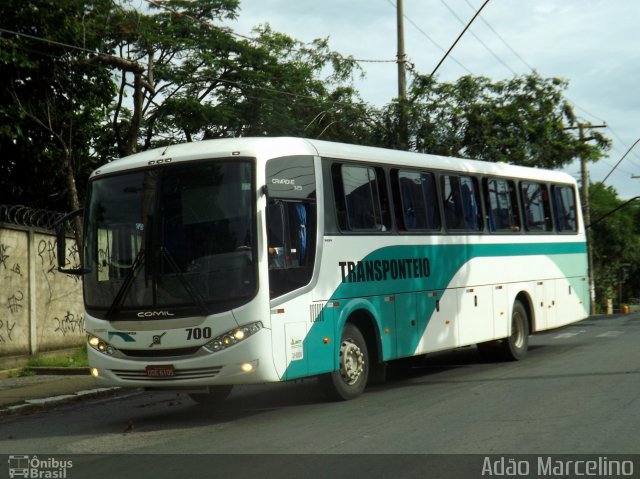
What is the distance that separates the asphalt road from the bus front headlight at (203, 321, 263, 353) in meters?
0.86

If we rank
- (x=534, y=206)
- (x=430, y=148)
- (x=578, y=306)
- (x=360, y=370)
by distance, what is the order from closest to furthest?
(x=360, y=370) < (x=534, y=206) < (x=578, y=306) < (x=430, y=148)

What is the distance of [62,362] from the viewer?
16.6 metres

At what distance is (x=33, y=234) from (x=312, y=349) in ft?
28.1

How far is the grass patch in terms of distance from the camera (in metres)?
16.2

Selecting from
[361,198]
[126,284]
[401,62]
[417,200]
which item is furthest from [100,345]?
[401,62]

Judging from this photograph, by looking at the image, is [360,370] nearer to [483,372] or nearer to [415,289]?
[415,289]

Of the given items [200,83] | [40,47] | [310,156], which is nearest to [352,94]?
[200,83]

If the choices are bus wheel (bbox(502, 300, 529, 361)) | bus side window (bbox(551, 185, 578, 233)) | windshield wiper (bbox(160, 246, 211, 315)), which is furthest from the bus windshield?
bus side window (bbox(551, 185, 578, 233))

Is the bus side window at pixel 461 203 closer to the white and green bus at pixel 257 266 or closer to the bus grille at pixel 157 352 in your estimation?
the white and green bus at pixel 257 266

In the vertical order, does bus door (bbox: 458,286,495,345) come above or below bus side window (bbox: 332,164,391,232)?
below

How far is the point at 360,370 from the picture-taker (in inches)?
442

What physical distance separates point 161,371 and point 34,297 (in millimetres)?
8002

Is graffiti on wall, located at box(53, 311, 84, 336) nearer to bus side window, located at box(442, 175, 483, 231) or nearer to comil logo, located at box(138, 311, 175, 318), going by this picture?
bus side window, located at box(442, 175, 483, 231)
